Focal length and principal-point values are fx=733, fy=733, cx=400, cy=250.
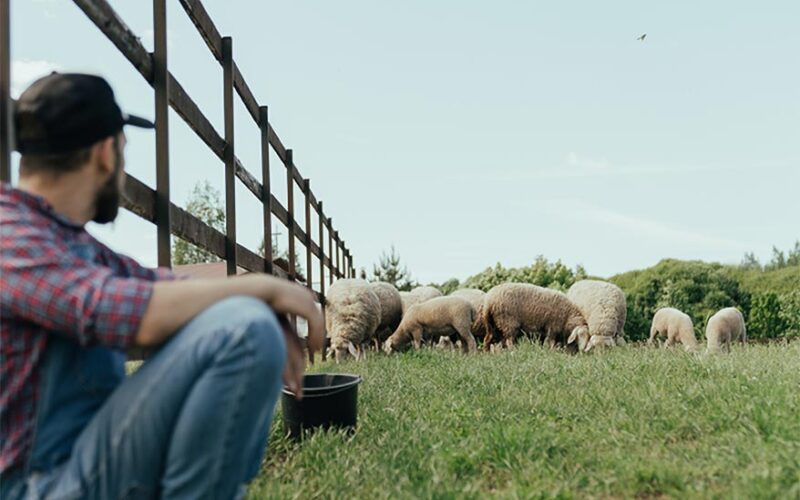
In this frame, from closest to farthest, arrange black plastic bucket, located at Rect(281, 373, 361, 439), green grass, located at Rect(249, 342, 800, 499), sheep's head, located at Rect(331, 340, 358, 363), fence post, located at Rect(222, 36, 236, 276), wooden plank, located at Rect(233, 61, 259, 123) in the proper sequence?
green grass, located at Rect(249, 342, 800, 499) < black plastic bucket, located at Rect(281, 373, 361, 439) < fence post, located at Rect(222, 36, 236, 276) < wooden plank, located at Rect(233, 61, 259, 123) < sheep's head, located at Rect(331, 340, 358, 363)

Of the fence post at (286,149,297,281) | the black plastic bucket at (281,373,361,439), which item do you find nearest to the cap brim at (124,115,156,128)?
the black plastic bucket at (281,373,361,439)

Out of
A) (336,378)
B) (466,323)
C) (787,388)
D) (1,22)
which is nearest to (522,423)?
(336,378)

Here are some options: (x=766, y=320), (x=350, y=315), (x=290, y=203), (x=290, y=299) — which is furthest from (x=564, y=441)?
(x=766, y=320)

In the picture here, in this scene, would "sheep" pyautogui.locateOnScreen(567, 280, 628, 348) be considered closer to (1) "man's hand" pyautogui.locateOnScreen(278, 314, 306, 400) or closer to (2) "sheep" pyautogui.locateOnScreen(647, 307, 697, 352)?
(2) "sheep" pyautogui.locateOnScreen(647, 307, 697, 352)

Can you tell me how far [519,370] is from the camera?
216 inches

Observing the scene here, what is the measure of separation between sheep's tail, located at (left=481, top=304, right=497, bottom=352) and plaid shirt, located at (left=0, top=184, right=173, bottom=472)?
10.2m

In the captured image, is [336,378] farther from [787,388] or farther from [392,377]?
[787,388]

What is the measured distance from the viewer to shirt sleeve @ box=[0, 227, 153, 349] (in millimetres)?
1455

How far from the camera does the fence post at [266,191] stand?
6.16 meters

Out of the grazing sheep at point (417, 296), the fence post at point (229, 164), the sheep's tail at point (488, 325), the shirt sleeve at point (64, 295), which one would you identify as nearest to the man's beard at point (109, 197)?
the shirt sleeve at point (64, 295)

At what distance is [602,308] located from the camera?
38.0 feet

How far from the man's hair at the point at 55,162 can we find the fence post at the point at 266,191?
14.5ft

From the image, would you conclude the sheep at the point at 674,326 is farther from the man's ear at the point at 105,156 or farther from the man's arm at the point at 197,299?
the man's ear at the point at 105,156

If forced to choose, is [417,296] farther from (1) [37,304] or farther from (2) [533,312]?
(1) [37,304]
